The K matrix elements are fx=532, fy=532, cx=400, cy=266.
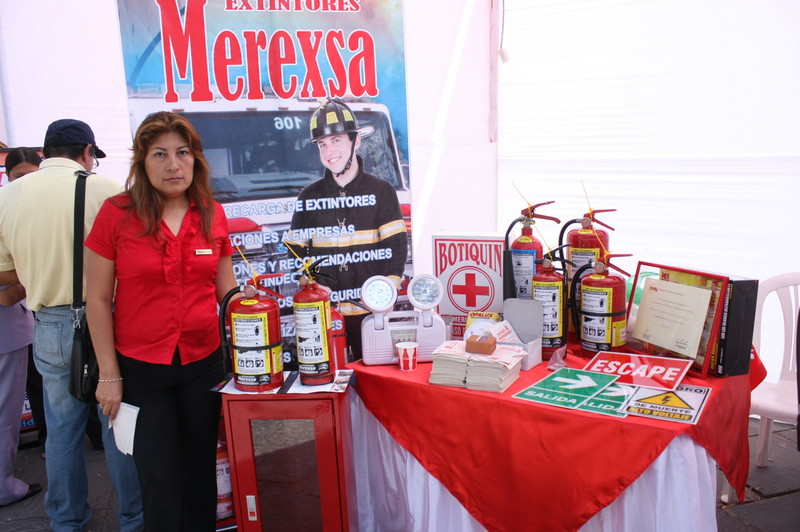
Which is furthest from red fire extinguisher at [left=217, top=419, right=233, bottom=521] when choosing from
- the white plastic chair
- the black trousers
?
the white plastic chair

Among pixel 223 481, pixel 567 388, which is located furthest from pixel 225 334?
pixel 567 388

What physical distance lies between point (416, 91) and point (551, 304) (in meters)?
1.64

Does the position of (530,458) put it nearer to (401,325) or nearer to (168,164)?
(401,325)

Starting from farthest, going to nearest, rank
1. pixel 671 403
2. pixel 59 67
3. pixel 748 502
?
1. pixel 59 67
2. pixel 748 502
3. pixel 671 403

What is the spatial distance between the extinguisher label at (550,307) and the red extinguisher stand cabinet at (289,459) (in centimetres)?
72

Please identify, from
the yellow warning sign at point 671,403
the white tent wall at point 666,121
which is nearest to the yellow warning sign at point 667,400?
the yellow warning sign at point 671,403

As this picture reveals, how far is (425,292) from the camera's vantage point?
1.89m

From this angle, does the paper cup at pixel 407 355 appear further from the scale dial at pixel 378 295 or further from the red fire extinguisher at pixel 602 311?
the red fire extinguisher at pixel 602 311

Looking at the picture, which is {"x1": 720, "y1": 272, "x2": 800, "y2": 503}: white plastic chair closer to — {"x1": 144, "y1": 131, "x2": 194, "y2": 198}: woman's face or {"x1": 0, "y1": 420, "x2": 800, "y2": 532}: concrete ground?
{"x1": 0, "y1": 420, "x2": 800, "y2": 532}: concrete ground

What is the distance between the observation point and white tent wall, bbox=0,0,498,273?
8.06 ft

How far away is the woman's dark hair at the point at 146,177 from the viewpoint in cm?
160

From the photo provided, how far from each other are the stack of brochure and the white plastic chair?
1.27 m

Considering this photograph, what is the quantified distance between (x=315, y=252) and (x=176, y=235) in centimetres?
128

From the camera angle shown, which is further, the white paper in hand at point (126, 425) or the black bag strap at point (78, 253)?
the black bag strap at point (78, 253)
